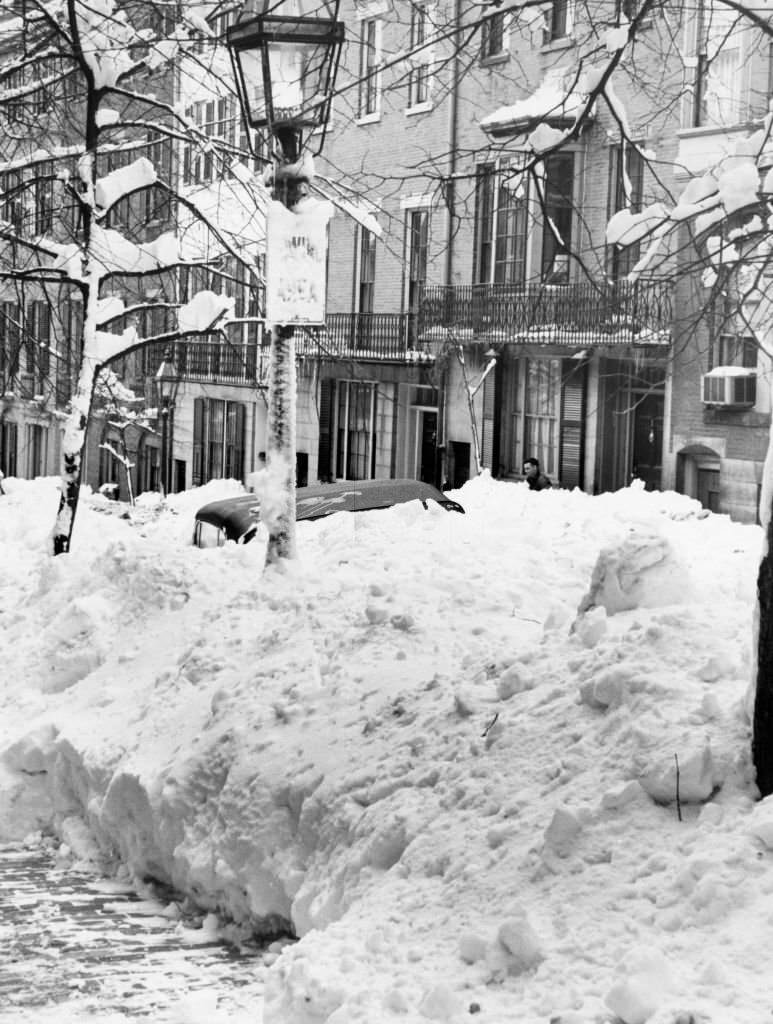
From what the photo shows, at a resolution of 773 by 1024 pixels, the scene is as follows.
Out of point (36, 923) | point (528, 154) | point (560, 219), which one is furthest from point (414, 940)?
point (560, 219)

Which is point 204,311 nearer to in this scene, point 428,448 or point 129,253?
point 129,253

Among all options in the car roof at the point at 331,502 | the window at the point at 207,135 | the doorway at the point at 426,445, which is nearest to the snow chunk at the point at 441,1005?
the window at the point at 207,135

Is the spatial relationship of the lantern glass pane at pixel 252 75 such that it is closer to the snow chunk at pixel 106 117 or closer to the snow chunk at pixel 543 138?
the snow chunk at pixel 543 138

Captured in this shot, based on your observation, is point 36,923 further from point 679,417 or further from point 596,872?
point 679,417

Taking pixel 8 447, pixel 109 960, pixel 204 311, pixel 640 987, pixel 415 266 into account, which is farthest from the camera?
pixel 8 447

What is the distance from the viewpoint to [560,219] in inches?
1204

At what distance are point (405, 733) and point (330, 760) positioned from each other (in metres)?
0.38

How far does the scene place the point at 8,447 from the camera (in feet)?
168

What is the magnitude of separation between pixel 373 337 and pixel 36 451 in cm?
1756

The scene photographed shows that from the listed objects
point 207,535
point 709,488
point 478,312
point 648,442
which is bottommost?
point 207,535

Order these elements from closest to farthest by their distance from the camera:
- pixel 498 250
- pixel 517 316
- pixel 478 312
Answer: pixel 517 316
pixel 478 312
pixel 498 250

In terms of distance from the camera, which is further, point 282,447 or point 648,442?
point 648,442

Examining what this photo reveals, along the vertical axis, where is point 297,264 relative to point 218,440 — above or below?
above

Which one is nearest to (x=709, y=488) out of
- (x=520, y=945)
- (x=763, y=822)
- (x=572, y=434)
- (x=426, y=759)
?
(x=572, y=434)
